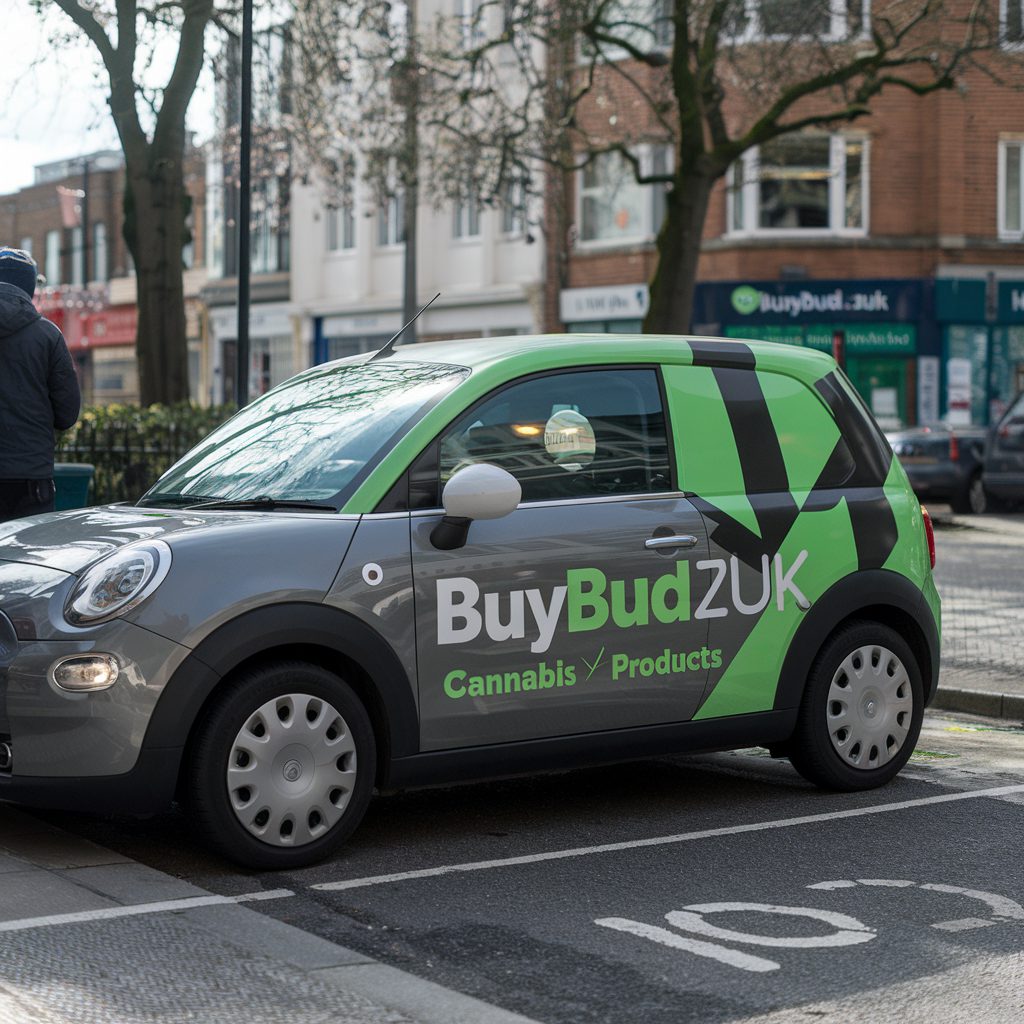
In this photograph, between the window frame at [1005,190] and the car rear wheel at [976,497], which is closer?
the car rear wheel at [976,497]

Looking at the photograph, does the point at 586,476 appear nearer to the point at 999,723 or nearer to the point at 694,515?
the point at 694,515

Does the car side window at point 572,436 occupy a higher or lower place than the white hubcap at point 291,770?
higher

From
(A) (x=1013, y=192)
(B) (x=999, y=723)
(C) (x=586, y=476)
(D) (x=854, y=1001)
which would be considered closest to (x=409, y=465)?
(C) (x=586, y=476)

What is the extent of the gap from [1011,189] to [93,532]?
29.7 m

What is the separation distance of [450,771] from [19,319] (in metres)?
3.38

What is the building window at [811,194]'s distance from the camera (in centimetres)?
3225

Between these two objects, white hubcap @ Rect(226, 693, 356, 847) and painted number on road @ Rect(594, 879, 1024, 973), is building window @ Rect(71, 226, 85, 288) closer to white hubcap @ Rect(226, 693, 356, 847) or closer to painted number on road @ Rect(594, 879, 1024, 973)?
white hubcap @ Rect(226, 693, 356, 847)

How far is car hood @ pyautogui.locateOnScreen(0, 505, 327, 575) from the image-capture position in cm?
559

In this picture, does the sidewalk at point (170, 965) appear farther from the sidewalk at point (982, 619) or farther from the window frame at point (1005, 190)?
the window frame at point (1005, 190)

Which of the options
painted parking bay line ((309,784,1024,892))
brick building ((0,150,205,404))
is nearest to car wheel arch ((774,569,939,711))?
painted parking bay line ((309,784,1024,892))

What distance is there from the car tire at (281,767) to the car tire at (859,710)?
1.92 metres

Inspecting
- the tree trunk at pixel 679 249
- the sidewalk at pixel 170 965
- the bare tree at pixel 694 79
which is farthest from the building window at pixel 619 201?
the sidewalk at pixel 170 965

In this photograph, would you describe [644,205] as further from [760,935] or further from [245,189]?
[760,935]

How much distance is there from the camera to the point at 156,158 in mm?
17031
